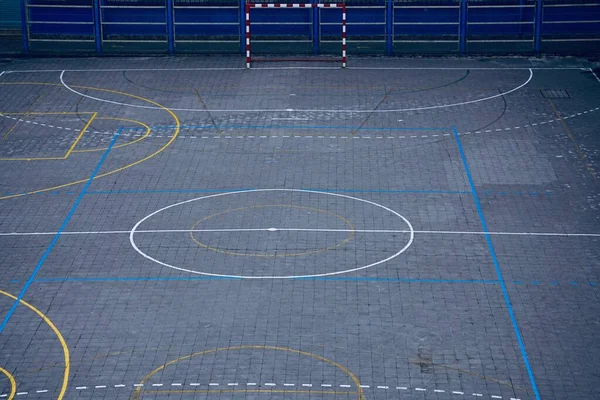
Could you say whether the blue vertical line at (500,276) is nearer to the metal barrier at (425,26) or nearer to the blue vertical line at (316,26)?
the metal barrier at (425,26)

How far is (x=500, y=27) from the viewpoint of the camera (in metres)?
50.6

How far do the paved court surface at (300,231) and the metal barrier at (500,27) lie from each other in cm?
230

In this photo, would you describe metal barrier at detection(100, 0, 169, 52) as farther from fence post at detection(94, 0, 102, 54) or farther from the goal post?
the goal post

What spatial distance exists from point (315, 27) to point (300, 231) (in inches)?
779

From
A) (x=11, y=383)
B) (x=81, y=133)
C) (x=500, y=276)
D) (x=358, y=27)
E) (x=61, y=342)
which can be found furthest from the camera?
(x=358, y=27)

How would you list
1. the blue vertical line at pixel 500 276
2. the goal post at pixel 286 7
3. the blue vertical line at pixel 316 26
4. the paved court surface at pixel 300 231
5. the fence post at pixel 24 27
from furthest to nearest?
the fence post at pixel 24 27 < the blue vertical line at pixel 316 26 < the goal post at pixel 286 7 < the paved court surface at pixel 300 231 < the blue vertical line at pixel 500 276

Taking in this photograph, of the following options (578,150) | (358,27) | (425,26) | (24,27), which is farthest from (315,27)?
(578,150)

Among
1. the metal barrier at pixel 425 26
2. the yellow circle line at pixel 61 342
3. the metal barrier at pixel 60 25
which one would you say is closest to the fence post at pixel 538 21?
the metal barrier at pixel 425 26

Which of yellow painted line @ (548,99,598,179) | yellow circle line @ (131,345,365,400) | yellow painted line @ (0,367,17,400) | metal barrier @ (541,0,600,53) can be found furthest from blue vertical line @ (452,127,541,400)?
metal barrier @ (541,0,600,53)

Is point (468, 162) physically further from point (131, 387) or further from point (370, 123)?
point (131, 387)

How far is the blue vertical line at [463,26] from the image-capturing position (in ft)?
163

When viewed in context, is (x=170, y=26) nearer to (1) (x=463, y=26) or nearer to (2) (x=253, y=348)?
(1) (x=463, y=26)

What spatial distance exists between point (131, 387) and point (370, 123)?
63.9 ft

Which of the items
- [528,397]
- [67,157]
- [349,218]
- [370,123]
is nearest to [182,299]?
[349,218]
